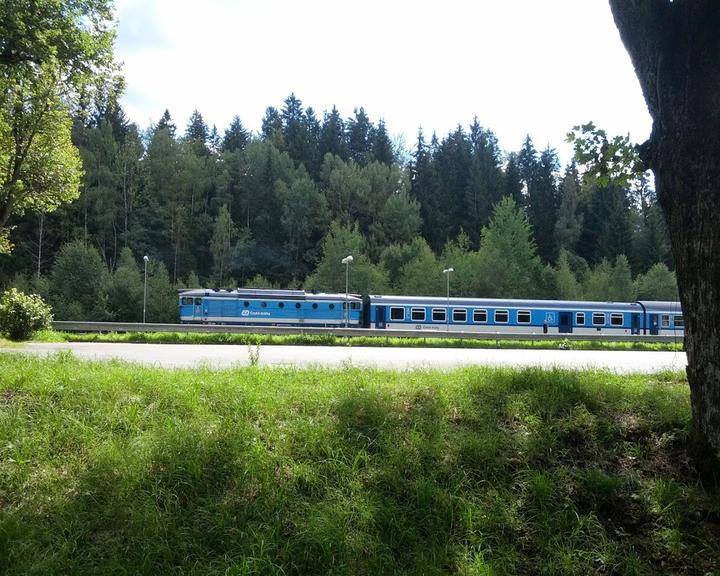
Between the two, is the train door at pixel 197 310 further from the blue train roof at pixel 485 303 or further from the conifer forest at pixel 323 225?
the conifer forest at pixel 323 225

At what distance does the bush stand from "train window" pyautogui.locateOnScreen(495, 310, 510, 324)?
24446 millimetres

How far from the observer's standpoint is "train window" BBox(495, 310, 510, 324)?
33062mm

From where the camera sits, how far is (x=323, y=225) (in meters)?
71.3

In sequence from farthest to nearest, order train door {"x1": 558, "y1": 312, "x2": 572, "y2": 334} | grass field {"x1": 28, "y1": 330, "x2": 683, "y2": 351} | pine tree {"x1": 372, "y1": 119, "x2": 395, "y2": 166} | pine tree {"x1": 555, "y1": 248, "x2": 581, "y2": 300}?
pine tree {"x1": 372, "y1": 119, "x2": 395, "y2": 166}, pine tree {"x1": 555, "y1": 248, "x2": 581, "y2": 300}, train door {"x1": 558, "y1": 312, "x2": 572, "y2": 334}, grass field {"x1": 28, "y1": 330, "x2": 683, "y2": 351}

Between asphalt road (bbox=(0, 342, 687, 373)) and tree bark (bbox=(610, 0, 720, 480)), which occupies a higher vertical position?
tree bark (bbox=(610, 0, 720, 480))

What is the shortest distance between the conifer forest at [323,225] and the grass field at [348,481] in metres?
44.9

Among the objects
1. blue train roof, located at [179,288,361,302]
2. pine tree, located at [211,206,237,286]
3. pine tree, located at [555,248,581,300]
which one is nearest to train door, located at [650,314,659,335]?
pine tree, located at [555,248,581,300]

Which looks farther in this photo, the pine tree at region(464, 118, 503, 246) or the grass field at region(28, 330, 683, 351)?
the pine tree at region(464, 118, 503, 246)

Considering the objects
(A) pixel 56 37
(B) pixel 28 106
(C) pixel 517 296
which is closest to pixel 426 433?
(A) pixel 56 37

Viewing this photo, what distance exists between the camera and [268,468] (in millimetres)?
4402

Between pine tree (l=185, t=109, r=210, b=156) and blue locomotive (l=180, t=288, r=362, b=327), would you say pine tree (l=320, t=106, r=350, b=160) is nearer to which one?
pine tree (l=185, t=109, r=210, b=156)

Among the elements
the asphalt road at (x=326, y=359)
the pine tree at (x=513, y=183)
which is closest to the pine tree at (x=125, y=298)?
the asphalt road at (x=326, y=359)

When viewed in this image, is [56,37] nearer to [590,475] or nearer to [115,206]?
[590,475]

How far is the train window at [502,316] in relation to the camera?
33062 millimetres
